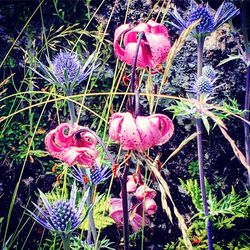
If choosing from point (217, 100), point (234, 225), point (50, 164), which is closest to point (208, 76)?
point (217, 100)

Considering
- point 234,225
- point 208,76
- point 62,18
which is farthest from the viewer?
point 62,18

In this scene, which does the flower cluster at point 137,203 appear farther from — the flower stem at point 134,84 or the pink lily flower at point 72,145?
the flower stem at point 134,84

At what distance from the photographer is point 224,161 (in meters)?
1.84

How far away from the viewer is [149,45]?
0.96 meters

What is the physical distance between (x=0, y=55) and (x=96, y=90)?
13.5 inches

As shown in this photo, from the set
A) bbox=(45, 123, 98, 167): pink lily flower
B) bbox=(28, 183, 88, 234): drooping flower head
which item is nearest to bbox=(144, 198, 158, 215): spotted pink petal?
bbox=(28, 183, 88, 234): drooping flower head

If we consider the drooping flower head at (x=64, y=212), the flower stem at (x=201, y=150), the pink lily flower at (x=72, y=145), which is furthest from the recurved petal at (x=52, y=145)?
the flower stem at (x=201, y=150)

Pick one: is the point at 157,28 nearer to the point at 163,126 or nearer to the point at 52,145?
the point at 163,126

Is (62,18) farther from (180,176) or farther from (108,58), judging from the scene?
(180,176)

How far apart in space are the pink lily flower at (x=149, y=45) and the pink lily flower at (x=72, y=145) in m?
0.16

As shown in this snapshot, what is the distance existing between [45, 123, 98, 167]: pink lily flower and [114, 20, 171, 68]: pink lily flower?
164 mm

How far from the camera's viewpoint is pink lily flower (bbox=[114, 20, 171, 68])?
95 cm

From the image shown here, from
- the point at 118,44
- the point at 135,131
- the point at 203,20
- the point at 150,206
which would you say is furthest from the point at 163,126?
the point at 203,20

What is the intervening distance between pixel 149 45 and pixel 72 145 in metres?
0.23
